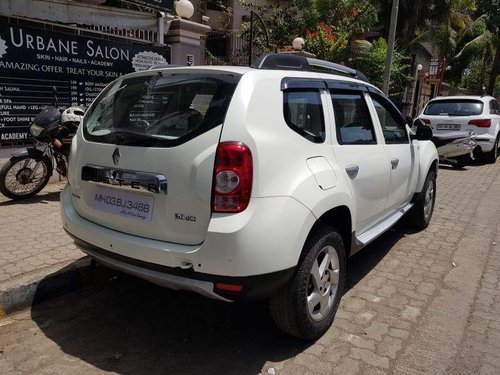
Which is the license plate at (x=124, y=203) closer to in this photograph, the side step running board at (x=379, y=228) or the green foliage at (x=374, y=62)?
the side step running board at (x=379, y=228)

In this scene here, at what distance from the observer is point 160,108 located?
2.87m

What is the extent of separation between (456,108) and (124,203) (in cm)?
1057

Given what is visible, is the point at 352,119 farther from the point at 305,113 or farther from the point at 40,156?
the point at 40,156

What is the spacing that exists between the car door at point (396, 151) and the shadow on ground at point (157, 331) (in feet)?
3.41

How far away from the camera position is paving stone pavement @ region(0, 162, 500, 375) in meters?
2.78

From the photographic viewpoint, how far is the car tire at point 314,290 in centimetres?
272

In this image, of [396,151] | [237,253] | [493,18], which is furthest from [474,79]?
[237,253]

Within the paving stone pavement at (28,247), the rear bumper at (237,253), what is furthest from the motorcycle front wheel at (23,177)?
the rear bumper at (237,253)

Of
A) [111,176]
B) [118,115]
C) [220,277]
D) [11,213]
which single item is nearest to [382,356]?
[220,277]

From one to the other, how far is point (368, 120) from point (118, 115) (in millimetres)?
2066

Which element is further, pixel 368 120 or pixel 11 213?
pixel 11 213

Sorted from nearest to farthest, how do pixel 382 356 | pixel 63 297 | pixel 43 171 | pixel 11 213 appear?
pixel 382 356
pixel 63 297
pixel 11 213
pixel 43 171

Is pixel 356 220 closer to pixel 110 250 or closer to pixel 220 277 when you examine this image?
pixel 220 277

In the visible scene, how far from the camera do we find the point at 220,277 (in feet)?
7.95
